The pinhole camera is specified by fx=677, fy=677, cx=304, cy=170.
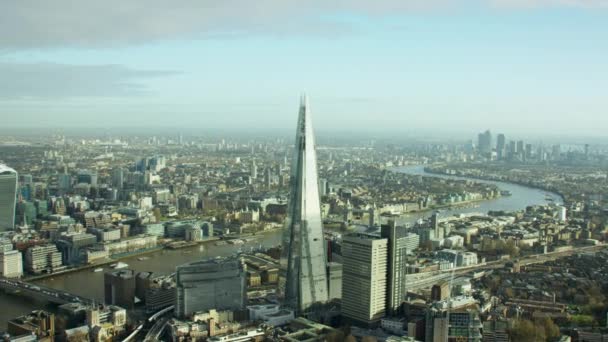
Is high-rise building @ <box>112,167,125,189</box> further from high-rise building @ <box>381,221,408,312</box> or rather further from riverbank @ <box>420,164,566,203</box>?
riverbank @ <box>420,164,566,203</box>

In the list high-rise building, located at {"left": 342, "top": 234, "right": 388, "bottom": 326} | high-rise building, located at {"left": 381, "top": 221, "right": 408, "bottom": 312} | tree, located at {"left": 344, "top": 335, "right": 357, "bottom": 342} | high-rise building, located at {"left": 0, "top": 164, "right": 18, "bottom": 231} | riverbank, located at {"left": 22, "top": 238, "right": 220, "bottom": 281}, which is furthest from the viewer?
high-rise building, located at {"left": 0, "top": 164, "right": 18, "bottom": 231}

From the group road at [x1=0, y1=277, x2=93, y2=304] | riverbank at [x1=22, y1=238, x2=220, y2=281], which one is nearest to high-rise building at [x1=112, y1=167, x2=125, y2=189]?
riverbank at [x1=22, y1=238, x2=220, y2=281]

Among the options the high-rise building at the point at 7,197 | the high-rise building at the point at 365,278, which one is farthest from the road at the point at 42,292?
the high-rise building at the point at 365,278

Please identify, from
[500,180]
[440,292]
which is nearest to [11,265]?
[440,292]

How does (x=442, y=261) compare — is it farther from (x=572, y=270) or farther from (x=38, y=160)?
(x=38, y=160)

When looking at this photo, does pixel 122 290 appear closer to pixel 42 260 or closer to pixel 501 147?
pixel 42 260

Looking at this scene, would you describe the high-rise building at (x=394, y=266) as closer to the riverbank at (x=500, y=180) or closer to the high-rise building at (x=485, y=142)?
the riverbank at (x=500, y=180)

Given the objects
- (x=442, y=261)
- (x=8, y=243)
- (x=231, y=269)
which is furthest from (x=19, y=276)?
(x=442, y=261)
